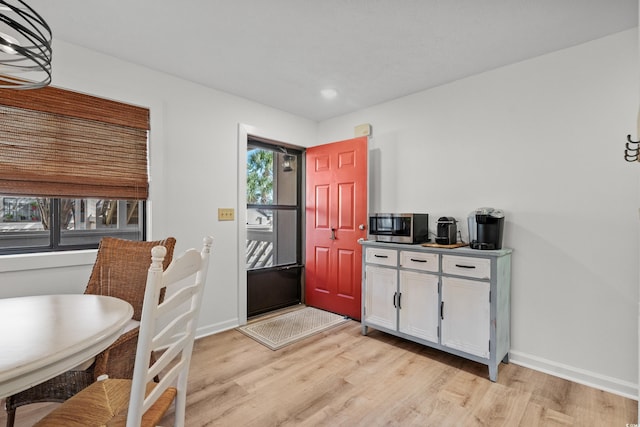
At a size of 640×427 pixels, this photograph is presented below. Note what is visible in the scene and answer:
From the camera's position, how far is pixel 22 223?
7.05 ft

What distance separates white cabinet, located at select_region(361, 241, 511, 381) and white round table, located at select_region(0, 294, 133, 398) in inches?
80.0

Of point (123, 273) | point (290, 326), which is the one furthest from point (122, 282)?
point (290, 326)

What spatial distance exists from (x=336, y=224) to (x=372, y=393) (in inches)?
72.4

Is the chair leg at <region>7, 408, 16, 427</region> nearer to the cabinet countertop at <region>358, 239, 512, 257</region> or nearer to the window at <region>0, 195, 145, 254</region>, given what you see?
the window at <region>0, 195, 145, 254</region>

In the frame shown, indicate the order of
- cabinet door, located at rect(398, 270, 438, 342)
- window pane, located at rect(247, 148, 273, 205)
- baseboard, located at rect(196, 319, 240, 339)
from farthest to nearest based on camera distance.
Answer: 1. window pane, located at rect(247, 148, 273, 205)
2. baseboard, located at rect(196, 319, 240, 339)
3. cabinet door, located at rect(398, 270, 438, 342)

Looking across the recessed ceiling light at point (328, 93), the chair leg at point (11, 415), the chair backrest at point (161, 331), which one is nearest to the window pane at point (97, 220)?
the chair leg at point (11, 415)

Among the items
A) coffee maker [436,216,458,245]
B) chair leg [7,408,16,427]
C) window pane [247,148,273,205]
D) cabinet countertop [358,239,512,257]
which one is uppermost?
window pane [247,148,273,205]

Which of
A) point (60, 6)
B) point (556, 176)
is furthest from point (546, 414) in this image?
point (60, 6)

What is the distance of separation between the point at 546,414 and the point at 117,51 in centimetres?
375

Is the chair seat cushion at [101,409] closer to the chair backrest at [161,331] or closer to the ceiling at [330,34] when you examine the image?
the chair backrest at [161,331]

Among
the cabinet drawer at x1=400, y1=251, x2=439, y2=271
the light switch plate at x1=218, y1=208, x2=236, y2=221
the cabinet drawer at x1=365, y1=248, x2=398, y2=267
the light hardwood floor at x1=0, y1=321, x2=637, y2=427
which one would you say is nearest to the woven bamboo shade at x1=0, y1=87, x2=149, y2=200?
the light switch plate at x1=218, y1=208, x2=236, y2=221

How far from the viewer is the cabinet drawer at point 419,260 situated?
97.3 inches

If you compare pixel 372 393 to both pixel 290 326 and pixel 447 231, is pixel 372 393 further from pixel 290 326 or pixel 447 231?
pixel 447 231

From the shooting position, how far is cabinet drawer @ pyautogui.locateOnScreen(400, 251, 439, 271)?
2.47 m
